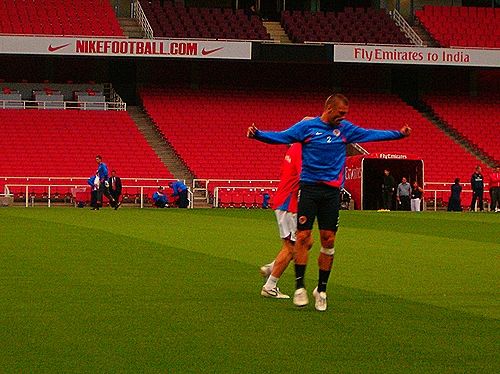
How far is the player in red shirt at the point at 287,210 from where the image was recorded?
12109mm

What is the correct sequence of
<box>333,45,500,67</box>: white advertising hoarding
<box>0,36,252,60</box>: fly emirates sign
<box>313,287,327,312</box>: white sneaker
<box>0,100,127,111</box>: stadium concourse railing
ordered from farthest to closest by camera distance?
<box>333,45,500,67</box>: white advertising hoarding, <box>0,100,127,111</box>: stadium concourse railing, <box>0,36,252,60</box>: fly emirates sign, <box>313,287,327,312</box>: white sneaker

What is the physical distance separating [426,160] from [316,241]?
29.8 m

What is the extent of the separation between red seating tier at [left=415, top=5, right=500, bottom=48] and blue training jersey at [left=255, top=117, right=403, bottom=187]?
154ft

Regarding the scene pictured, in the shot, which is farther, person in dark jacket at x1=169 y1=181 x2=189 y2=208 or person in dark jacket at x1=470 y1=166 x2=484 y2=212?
person in dark jacket at x1=470 y1=166 x2=484 y2=212

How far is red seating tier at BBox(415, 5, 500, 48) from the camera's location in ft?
191

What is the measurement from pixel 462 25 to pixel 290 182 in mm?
49273

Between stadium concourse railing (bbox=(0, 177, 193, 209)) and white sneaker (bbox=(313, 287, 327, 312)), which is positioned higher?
stadium concourse railing (bbox=(0, 177, 193, 209))

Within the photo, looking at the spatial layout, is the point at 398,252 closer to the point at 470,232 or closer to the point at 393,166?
the point at 470,232

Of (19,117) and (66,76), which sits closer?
(19,117)

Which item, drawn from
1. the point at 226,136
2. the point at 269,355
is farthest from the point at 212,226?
the point at 226,136

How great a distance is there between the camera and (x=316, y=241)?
2264 centimetres

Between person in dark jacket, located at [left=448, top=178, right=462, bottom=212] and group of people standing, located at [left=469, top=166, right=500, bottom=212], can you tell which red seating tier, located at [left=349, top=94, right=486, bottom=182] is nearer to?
person in dark jacket, located at [left=448, top=178, right=462, bottom=212]

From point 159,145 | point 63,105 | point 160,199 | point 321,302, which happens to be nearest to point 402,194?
point 160,199

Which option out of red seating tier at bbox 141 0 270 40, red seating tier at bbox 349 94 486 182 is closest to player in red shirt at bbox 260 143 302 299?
red seating tier at bbox 349 94 486 182
